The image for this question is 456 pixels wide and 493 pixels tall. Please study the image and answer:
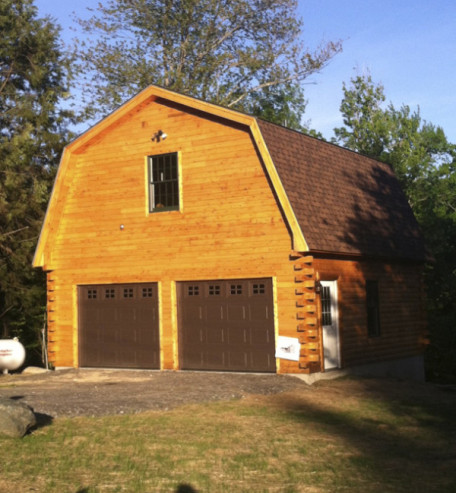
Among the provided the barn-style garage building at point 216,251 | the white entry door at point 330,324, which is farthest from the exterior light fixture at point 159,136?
the white entry door at point 330,324

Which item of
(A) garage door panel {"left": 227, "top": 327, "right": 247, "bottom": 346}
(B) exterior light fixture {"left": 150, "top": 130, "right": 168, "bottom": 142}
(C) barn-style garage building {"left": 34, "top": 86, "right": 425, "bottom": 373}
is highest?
(B) exterior light fixture {"left": 150, "top": 130, "right": 168, "bottom": 142}

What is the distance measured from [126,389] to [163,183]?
6.72 meters

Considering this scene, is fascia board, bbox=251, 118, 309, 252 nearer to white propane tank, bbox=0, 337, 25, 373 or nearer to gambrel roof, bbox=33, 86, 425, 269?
gambrel roof, bbox=33, 86, 425, 269

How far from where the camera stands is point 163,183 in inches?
806

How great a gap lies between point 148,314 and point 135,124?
17.9ft

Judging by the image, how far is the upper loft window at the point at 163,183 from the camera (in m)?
20.3

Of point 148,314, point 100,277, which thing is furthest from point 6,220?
point 148,314

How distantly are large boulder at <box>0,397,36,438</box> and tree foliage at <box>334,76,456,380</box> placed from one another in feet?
76.1

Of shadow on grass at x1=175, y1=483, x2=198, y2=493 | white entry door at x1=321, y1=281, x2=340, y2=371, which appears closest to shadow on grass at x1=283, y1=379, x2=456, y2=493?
white entry door at x1=321, y1=281, x2=340, y2=371

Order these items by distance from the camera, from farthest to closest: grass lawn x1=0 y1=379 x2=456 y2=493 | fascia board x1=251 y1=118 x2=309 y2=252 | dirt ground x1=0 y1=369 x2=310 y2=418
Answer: fascia board x1=251 y1=118 x2=309 y2=252 → dirt ground x1=0 y1=369 x2=310 y2=418 → grass lawn x1=0 y1=379 x2=456 y2=493

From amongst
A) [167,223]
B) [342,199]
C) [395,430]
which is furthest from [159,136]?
[395,430]

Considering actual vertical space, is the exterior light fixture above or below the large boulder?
above

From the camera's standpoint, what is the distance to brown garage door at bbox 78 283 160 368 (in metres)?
20.4

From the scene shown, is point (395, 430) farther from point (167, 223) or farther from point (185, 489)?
point (167, 223)
